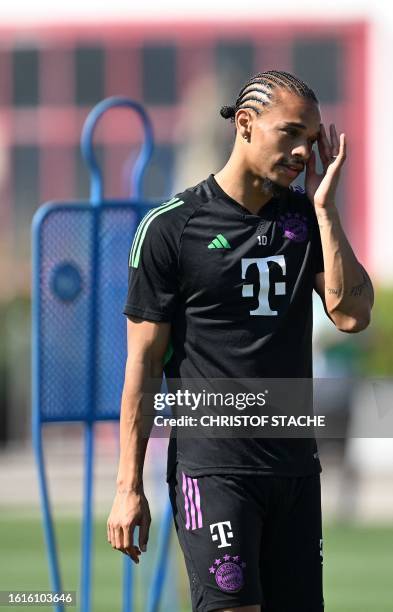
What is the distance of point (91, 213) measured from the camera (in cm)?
639

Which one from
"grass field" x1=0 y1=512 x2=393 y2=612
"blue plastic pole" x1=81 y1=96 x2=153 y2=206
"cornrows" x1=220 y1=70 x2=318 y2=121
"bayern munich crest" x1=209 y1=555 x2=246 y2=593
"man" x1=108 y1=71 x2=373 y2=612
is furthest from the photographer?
"grass field" x1=0 y1=512 x2=393 y2=612

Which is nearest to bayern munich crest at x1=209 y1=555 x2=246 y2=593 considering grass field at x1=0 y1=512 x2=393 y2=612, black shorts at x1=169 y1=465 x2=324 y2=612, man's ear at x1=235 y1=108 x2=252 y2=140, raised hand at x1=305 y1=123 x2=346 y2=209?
black shorts at x1=169 y1=465 x2=324 y2=612

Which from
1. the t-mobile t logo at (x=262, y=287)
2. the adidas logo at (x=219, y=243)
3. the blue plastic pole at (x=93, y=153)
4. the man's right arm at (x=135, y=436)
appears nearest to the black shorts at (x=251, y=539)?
the man's right arm at (x=135, y=436)

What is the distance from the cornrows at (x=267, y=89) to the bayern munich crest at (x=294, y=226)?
0.32 meters

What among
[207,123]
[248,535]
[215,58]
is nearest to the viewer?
[248,535]

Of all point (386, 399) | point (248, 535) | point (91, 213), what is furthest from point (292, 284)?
point (91, 213)

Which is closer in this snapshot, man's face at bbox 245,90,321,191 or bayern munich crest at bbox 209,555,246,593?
bayern munich crest at bbox 209,555,246,593

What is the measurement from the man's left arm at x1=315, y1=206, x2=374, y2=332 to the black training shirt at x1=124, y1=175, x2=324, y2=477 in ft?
0.25

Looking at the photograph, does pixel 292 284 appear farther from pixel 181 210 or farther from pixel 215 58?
pixel 215 58

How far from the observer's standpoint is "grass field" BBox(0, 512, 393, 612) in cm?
927

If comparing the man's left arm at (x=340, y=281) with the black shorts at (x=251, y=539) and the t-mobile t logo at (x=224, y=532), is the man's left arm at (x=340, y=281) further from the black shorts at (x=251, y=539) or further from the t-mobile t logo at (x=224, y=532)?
the t-mobile t logo at (x=224, y=532)

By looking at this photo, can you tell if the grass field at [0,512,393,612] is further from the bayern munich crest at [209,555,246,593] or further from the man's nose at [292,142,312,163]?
the man's nose at [292,142,312,163]

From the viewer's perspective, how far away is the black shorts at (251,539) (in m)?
4.53

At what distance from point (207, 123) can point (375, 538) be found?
1345 centimetres
